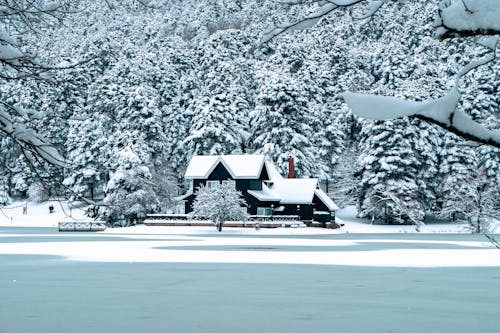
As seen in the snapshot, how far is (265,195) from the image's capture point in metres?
62.6

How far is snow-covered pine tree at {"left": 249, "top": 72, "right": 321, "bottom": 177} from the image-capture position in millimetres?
73000

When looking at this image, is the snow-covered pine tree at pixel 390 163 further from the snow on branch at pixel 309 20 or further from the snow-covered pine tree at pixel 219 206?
the snow on branch at pixel 309 20

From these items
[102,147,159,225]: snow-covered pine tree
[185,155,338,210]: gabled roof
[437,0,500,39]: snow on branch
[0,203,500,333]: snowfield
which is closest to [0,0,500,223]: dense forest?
[102,147,159,225]: snow-covered pine tree

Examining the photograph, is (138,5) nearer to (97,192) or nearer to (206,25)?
(97,192)

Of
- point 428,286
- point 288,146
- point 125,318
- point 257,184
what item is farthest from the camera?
point 288,146

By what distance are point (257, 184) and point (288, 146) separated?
11610 mm

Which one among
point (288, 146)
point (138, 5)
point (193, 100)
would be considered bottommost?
point (138, 5)

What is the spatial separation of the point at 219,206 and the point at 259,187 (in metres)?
10.7

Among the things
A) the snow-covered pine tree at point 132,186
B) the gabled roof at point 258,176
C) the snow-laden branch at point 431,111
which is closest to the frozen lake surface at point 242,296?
the snow-laden branch at point 431,111

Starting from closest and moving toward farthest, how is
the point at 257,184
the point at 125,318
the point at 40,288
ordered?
the point at 125,318
the point at 40,288
the point at 257,184

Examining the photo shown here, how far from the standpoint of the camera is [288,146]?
73.0 m

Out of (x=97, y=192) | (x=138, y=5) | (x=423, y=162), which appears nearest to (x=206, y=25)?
(x=97, y=192)

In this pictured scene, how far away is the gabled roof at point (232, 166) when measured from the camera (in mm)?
61938

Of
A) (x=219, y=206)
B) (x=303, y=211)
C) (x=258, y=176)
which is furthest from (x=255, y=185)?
(x=219, y=206)
